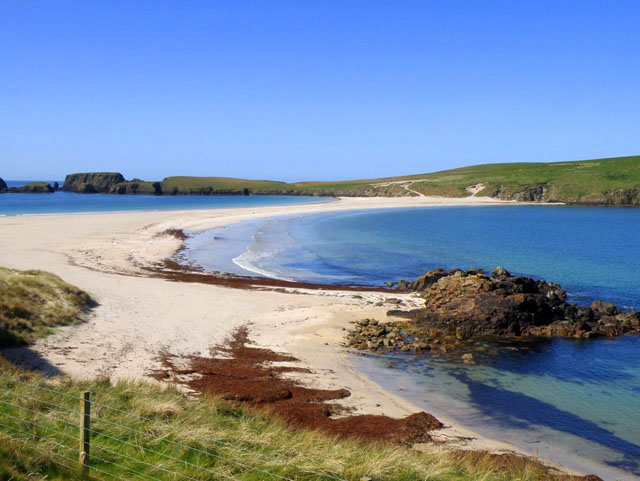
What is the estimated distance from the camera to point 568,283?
3069 centimetres

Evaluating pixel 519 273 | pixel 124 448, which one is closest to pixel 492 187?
pixel 519 273

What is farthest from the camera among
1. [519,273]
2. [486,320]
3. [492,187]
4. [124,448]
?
[492,187]

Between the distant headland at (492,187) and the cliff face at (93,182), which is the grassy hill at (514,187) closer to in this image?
the distant headland at (492,187)

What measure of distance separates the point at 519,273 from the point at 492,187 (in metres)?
116

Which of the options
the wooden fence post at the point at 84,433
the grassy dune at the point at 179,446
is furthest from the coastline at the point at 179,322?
the wooden fence post at the point at 84,433

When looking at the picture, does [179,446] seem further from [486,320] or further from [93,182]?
[93,182]

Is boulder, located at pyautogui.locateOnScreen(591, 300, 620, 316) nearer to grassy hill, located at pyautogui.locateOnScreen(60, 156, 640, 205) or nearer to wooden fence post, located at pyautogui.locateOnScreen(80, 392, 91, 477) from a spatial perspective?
wooden fence post, located at pyautogui.locateOnScreen(80, 392, 91, 477)

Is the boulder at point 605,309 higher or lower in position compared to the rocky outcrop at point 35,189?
lower

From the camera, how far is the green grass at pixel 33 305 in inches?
598

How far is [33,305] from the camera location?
57.4 feet

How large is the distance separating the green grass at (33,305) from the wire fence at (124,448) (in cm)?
707

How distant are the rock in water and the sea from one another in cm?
120

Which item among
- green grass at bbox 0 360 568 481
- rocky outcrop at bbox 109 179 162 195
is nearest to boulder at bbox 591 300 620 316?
green grass at bbox 0 360 568 481

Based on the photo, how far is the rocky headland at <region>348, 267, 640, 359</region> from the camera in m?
19.7
